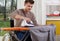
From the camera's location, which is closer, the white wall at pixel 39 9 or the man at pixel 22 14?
the man at pixel 22 14

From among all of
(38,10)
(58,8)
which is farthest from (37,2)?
(58,8)

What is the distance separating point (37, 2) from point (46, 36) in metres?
2.18

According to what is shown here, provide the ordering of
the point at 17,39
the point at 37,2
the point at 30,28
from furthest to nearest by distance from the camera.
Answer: the point at 37,2
the point at 17,39
the point at 30,28

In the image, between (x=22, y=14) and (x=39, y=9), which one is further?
(x=39, y=9)

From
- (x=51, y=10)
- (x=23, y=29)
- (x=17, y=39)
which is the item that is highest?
(x=51, y=10)

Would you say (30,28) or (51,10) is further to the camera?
(51,10)

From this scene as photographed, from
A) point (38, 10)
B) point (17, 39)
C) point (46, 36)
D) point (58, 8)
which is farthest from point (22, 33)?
point (58, 8)

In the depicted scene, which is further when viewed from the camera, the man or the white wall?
the white wall

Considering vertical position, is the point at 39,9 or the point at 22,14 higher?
the point at 39,9

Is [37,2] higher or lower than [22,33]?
higher

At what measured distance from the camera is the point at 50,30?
2.60m

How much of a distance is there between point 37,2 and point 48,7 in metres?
0.38

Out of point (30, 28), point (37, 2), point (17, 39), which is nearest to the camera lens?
point (30, 28)

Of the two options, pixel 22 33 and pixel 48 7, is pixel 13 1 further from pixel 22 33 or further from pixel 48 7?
pixel 22 33
